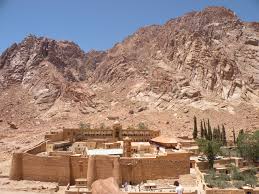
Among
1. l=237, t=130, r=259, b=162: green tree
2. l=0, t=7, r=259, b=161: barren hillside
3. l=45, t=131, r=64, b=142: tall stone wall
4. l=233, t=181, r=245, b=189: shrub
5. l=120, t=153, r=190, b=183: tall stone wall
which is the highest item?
l=0, t=7, r=259, b=161: barren hillside

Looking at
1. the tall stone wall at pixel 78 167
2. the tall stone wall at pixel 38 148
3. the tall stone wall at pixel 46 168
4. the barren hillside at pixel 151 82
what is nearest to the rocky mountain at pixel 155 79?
the barren hillside at pixel 151 82

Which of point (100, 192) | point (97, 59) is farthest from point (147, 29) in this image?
point (100, 192)

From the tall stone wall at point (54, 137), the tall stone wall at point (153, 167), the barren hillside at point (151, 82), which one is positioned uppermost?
the barren hillside at point (151, 82)

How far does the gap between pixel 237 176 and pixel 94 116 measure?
150 ft

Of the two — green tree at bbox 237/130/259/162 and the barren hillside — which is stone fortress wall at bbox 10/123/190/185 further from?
the barren hillside

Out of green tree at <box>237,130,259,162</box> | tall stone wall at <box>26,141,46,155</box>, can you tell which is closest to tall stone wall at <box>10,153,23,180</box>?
tall stone wall at <box>26,141,46,155</box>

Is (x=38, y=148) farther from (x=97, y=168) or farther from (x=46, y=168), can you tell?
(x=97, y=168)

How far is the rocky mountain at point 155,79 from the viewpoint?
230 ft

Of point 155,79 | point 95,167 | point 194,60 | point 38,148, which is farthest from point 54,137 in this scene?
point 194,60

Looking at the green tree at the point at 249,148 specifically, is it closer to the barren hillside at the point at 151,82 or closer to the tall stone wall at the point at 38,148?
the barren hillside at the point at 151,82

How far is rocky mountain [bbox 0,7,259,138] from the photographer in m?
70.1

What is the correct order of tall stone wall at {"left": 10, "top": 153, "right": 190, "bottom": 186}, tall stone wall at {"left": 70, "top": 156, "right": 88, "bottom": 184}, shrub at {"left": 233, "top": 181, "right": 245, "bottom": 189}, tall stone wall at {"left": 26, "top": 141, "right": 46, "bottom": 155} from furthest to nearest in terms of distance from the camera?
tall stone wall at {"left": 26, "top": 141, "right": 46, "bottom": 155}, tall stone wall at {"left": 70, "top": 156, "right": 88, "bottom": 184}, tall stone wall at {"left": 10, "top": 153, "right": 190, "bottom": 186}, shrub at {"left": 233, "top": 181, "right": 245, "bottom": 189}

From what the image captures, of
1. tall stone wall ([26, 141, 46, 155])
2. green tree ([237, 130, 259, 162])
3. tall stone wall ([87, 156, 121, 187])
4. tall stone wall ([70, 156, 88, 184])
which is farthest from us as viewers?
tall stone wall ([26, 141, 46, 155])

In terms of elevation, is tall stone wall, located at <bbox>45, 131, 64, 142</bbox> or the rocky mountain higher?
the rocky mountain
